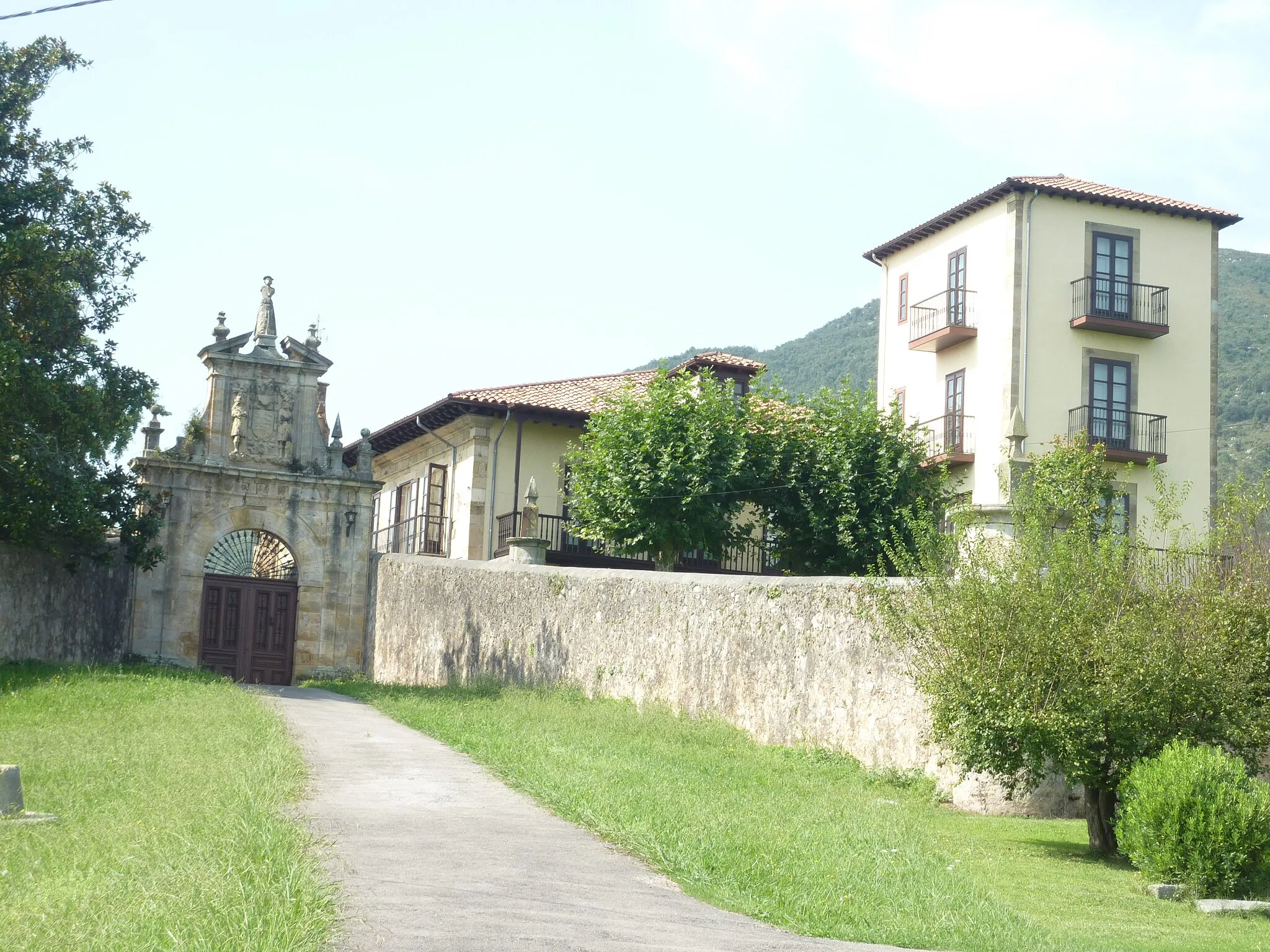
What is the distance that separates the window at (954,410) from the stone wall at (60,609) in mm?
18644

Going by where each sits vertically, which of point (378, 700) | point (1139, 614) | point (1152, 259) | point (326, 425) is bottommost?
point (378, 700)

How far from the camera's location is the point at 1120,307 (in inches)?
1298

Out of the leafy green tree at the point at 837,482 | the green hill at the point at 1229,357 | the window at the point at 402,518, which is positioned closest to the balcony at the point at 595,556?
the leafy green tree at the point at 837,482

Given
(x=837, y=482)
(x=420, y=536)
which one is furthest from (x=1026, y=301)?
(x=420, y=536)

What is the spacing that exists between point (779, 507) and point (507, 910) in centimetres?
2169

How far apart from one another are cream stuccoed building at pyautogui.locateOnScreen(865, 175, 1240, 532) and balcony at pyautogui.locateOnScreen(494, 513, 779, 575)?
5007 millimetres

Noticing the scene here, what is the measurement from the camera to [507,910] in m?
7.30

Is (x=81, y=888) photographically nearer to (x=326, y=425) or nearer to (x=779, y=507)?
(x=779, y=507)

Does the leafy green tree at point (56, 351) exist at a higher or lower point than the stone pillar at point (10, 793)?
higher

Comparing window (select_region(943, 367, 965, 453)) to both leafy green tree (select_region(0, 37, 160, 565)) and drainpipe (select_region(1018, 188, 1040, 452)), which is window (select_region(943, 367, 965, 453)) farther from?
leafy green tree (select_region(0, 37, 160, 565))

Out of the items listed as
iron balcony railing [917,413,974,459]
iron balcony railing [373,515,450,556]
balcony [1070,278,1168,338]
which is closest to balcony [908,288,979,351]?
iron balcony railing [917,413,974,459]

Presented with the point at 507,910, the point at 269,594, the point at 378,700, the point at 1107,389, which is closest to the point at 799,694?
the point at 378,700

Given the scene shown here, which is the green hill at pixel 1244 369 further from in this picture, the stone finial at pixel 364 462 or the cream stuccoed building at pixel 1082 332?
A: the stone finial at pixel 364 462

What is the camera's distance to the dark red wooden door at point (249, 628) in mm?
27703
